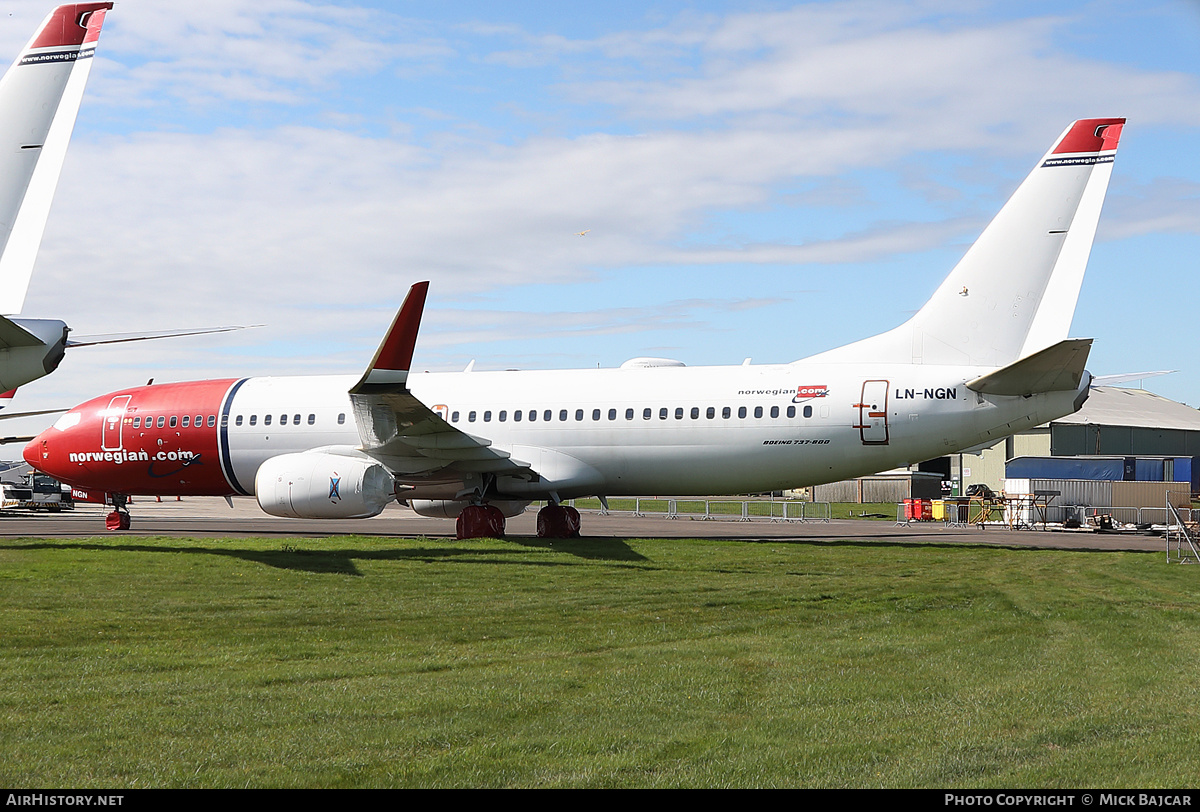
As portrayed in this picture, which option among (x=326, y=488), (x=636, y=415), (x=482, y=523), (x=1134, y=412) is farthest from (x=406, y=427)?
(x=1134, y=412)

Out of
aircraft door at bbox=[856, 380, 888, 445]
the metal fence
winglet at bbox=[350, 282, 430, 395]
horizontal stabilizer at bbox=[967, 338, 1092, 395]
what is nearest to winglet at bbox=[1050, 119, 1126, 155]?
horizontal stabilizer at bbox=[967, 338, 1092, 395]

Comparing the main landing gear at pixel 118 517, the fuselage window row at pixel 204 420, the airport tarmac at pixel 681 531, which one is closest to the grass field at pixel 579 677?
the fuselage window row at pixel 204 420

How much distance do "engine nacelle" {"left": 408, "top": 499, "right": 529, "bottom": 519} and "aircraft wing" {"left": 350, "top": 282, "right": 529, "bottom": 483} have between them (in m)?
2.11

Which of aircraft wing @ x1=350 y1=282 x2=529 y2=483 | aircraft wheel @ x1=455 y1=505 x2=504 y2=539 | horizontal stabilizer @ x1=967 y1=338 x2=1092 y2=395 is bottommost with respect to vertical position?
aircraft wheel @ x1=455 y1=505 x2=504 y2=539

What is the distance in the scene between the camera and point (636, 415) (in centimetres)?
2462

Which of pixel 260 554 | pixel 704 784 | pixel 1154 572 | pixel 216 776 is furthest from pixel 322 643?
pixel 1154 572

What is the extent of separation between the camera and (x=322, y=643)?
408 inches

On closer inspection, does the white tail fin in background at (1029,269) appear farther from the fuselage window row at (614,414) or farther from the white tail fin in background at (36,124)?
the white tail fin in background at (36,124)

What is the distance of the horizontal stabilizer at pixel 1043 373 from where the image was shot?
786 inches

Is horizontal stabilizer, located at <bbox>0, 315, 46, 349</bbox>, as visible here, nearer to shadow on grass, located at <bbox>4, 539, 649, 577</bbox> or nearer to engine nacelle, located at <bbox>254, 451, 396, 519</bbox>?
shadow on grass, located at <bbox>4, 539, 649, 577</bbox>

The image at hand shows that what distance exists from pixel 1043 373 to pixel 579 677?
15161 millimetres

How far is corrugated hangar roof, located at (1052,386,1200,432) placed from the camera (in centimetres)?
6881

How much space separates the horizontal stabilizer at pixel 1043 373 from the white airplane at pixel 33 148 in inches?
623
